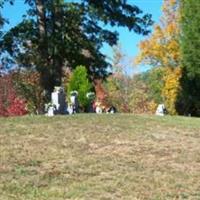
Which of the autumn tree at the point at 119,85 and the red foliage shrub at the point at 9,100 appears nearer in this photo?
the red foliage shrub at the point at 9,100

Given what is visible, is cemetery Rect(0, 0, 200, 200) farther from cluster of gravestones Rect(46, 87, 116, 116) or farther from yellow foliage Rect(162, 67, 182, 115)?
yellow foliage Rect(162, 67, 182, 115)

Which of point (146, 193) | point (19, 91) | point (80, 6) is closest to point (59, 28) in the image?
point (80, 6)

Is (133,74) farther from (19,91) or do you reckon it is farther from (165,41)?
(19,91)

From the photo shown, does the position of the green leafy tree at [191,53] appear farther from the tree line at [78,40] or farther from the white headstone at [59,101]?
the white headstone at [59,101]

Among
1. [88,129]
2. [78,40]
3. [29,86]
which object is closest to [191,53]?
[78,40]

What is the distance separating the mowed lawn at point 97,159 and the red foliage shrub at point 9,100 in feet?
86.3

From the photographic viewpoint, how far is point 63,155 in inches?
430

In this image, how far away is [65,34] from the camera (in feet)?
90.5

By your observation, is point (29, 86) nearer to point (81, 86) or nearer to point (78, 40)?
point (78, 40)

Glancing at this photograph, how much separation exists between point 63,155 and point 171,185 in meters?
2.19

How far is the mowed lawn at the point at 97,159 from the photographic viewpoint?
9039 mm

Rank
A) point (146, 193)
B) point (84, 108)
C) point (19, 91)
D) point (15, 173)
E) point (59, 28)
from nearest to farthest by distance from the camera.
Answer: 1. point (146, 193)
2. point (15, 173)
3. point (84, 108)
4. point (59, 28)
5. point (19, 91)

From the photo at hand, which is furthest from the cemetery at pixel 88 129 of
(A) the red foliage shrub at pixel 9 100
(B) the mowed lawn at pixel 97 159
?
(A) the red foliage shrub at pixel 9 100

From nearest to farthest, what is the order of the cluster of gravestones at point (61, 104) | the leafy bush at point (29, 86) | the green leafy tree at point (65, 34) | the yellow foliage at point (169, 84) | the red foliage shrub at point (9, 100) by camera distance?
the cluster of gravestones at point (61, 104) → the green leafy tree at point (65, 34) → the leafy bush at point (29, 86) → the red foliage shrub at point (9, 100) → the yellow foliage at point (169, 84)
